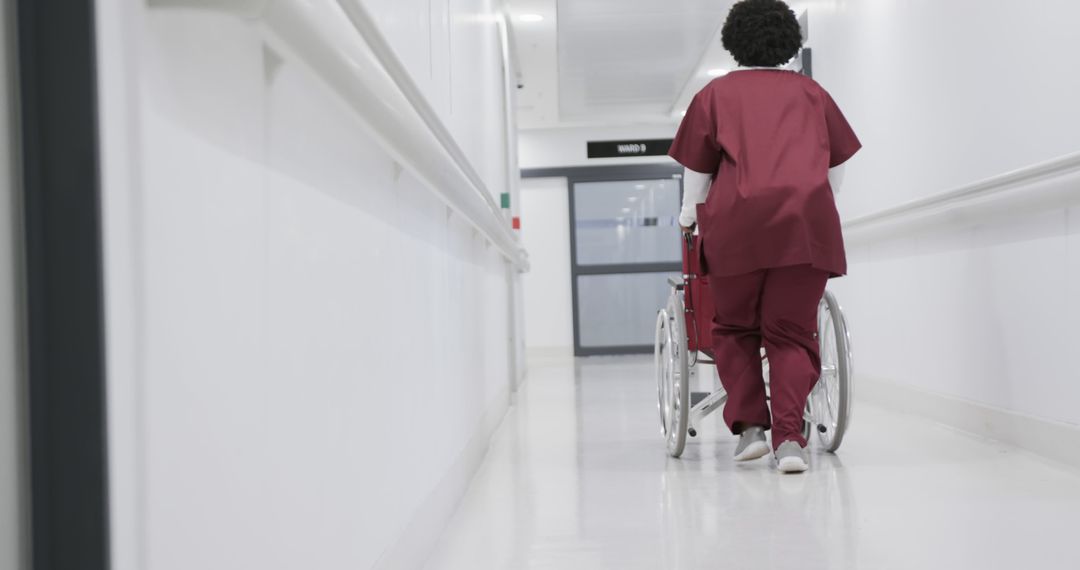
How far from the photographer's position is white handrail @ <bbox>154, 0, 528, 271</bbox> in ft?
2.72

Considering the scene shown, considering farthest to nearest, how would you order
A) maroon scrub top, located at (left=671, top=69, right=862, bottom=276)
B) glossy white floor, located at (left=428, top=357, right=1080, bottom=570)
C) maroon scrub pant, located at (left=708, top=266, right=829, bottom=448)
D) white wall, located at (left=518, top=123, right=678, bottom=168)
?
white wall, located at (left=518, top=123, right=678, bottom=168), maroon scrub pant, located at (left=708, top=266, right=829, bottom=448), maroon scrub top, located at (left=671, top=69, right=862, bottom=276), glossy white floor, located at (left=428, top=357, right=1080, bottom=570)

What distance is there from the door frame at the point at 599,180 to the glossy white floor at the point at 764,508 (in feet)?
23.2

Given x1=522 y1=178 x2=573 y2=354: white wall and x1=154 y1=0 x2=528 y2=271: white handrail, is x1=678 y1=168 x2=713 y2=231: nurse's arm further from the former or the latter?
x1=522 y1=178 x2=573 y2=354: white wall

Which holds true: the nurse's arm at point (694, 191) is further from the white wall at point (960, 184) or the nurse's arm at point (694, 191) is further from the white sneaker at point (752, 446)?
the white wall at point (960, 184)

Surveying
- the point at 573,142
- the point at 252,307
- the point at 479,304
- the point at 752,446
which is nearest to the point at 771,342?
the point at 752,446

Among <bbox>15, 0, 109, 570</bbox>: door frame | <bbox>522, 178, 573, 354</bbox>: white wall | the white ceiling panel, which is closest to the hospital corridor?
<bbox>15, 0, 109, 570</bbox>: door frame

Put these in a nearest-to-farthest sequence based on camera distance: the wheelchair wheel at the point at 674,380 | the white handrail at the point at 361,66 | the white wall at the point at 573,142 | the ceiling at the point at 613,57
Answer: the white handrail at the point at 361,66 → the wheelchair wheel at the point at 674,380 → the ceiling at the point at 613,57 → the white wall at the point at 573,142

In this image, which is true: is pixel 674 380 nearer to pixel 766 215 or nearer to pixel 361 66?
pixel 766 215

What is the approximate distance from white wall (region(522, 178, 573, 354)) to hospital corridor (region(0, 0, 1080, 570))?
4.28 metres

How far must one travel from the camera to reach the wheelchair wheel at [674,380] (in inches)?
121

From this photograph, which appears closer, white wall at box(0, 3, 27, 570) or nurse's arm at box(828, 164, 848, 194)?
white wall at box(0, 3, 27, 570)

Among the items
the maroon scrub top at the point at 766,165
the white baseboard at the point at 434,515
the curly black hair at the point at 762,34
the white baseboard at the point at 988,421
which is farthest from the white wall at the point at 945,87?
the white baseboard at the point at 434,515

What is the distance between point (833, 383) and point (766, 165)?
34.1 inches

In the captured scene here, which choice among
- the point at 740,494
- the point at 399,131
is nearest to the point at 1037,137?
the point at 740,494
